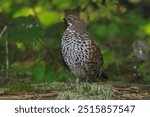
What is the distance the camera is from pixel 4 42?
1009 centimetres

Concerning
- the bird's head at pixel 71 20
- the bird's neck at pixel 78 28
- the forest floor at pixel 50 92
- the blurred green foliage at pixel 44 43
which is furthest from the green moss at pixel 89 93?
the blurred green foliage at pixel 44 43

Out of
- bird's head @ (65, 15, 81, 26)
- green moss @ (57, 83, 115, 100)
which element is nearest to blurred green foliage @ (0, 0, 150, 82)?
bird's head @ (65, 15, 81, 26)

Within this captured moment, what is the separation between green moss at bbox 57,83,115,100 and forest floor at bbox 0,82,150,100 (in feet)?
0.33

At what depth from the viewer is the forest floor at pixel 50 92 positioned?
22.9 feet

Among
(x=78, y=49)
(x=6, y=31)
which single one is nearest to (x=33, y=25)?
(x=6, y=31)

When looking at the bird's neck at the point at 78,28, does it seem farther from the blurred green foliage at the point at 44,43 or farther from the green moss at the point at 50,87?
the blurred green foliage at the point at 44,43

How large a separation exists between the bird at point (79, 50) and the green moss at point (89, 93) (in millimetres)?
365

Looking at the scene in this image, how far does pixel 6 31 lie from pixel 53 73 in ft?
3.07

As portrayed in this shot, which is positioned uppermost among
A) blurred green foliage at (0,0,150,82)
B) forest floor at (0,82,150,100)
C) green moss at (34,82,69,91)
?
blurred green foliage at (0,0,150,82)

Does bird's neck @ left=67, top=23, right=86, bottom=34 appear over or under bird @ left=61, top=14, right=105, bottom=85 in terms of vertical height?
over

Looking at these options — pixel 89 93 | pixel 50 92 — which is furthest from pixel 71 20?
pixel 89 93

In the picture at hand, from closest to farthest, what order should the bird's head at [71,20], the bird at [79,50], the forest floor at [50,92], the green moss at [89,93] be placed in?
the green moss at [89,93] → the forest floor at [50,92] → the bird at [79,50] → the bird's head at [71,20]

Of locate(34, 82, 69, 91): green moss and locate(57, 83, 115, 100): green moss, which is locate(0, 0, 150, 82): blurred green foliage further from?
locate(57, 83, 115, 100): green moss

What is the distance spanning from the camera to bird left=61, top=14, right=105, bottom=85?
24.5 ft
